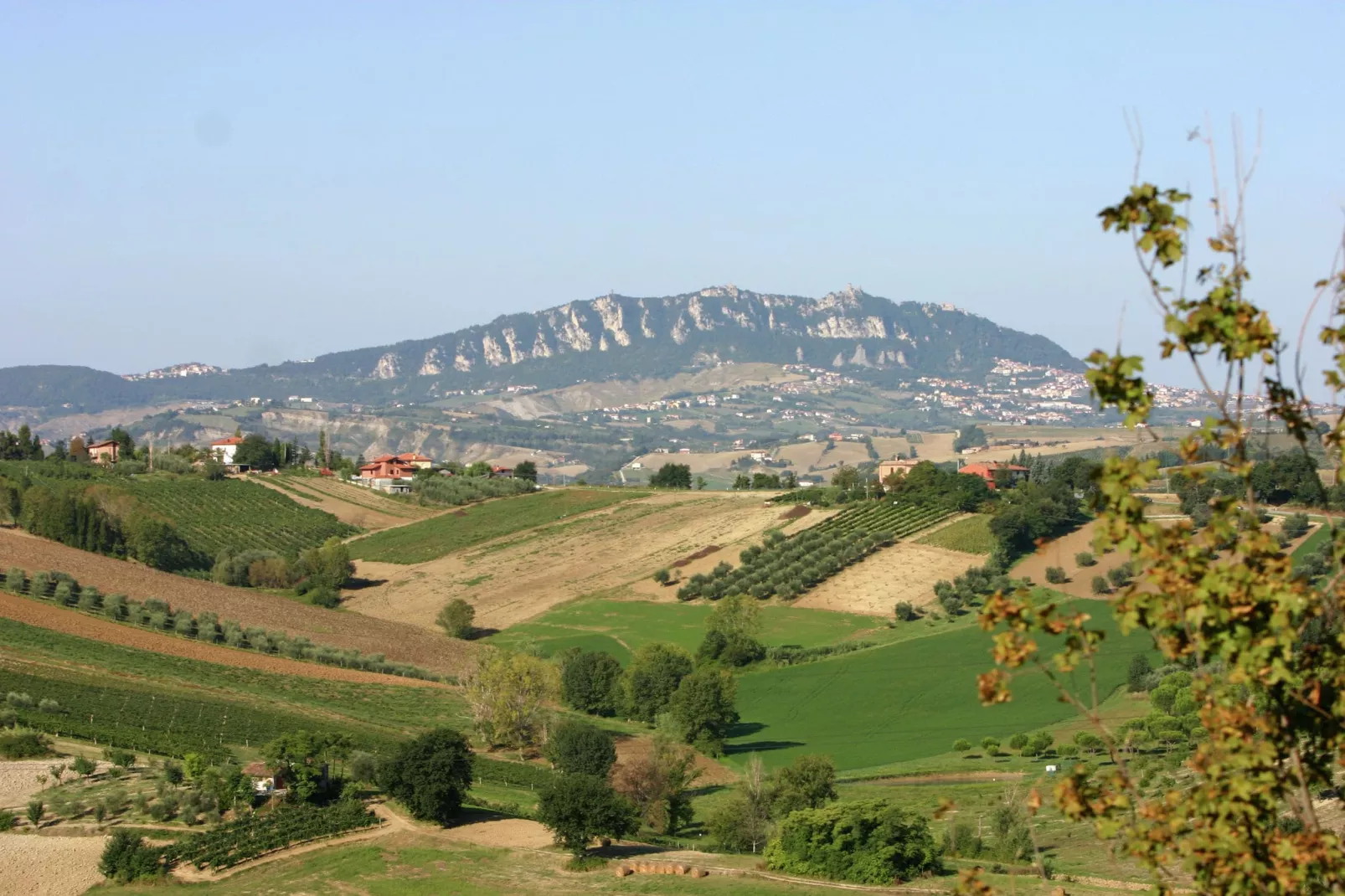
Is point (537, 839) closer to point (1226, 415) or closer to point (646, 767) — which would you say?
point (646, 767)

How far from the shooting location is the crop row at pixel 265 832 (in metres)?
37.8

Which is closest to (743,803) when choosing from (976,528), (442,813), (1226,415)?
(442,813)

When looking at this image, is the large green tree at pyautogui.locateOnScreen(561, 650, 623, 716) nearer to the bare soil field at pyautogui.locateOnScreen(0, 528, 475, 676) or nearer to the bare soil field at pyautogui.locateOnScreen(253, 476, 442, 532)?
the bare soil field at pyautogui.locateOnScreen(0, 528, 475, 676)

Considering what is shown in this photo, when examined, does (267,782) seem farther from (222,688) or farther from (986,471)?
(986,471)

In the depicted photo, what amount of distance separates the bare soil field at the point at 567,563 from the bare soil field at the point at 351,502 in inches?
599

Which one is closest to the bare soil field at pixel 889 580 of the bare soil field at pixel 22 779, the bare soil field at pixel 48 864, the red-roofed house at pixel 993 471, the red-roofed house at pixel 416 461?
the red-roofed house at pixel 993 471

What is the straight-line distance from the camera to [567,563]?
10750 cm

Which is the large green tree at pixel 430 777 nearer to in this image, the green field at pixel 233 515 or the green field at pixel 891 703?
the green field at pixel 891 703

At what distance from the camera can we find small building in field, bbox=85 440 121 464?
144 m

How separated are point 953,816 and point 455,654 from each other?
1715 inches

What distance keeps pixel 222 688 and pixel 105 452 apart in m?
93.3

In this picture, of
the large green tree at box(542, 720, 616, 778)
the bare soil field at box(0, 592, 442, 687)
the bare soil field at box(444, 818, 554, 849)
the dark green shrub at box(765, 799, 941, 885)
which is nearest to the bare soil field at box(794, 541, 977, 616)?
the bare soil field at box(0, 592, 442, 687)

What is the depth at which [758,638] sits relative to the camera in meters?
82.0

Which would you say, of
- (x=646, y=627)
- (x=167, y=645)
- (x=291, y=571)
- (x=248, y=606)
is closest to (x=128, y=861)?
(x=167, y=645)
